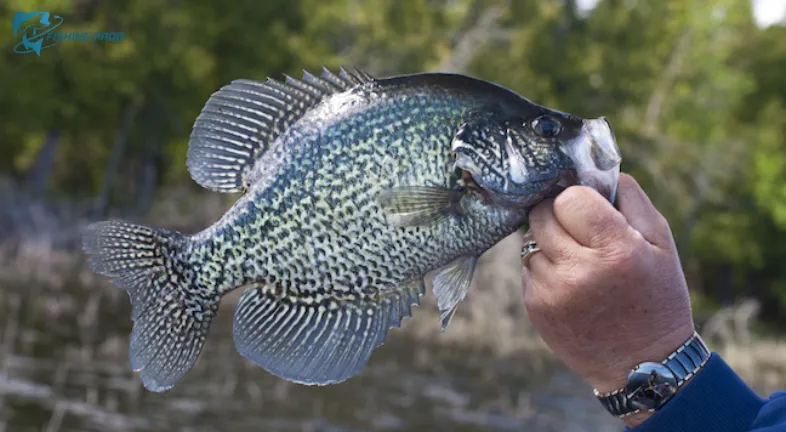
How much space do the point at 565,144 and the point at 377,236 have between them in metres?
0.54

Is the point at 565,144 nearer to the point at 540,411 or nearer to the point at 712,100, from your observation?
the point at 540,411

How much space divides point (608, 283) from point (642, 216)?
22 centimetres

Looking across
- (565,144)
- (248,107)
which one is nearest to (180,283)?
(248,107)

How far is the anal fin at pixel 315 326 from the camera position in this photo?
212 centimetres

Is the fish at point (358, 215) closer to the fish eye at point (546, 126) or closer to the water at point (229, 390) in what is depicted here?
the fish eye at point (546, 126)

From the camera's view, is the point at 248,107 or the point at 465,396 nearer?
the point at 248,107

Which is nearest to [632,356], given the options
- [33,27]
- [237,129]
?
[237,129]

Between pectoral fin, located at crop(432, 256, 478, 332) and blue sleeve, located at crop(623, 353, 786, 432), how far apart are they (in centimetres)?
56

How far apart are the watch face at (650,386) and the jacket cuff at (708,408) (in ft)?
0.07

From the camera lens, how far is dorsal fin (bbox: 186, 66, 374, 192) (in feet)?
7.47

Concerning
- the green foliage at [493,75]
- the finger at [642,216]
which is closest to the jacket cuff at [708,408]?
the finger at [642,216]

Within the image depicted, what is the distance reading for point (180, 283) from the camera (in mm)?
2250

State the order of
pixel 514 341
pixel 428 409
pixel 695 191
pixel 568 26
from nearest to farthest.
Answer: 1. pixel 428 409
2. pixel 514 341
3. pixel 568 26
4. pixel 695 191

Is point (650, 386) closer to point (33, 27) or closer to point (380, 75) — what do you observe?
point (33, 27)
